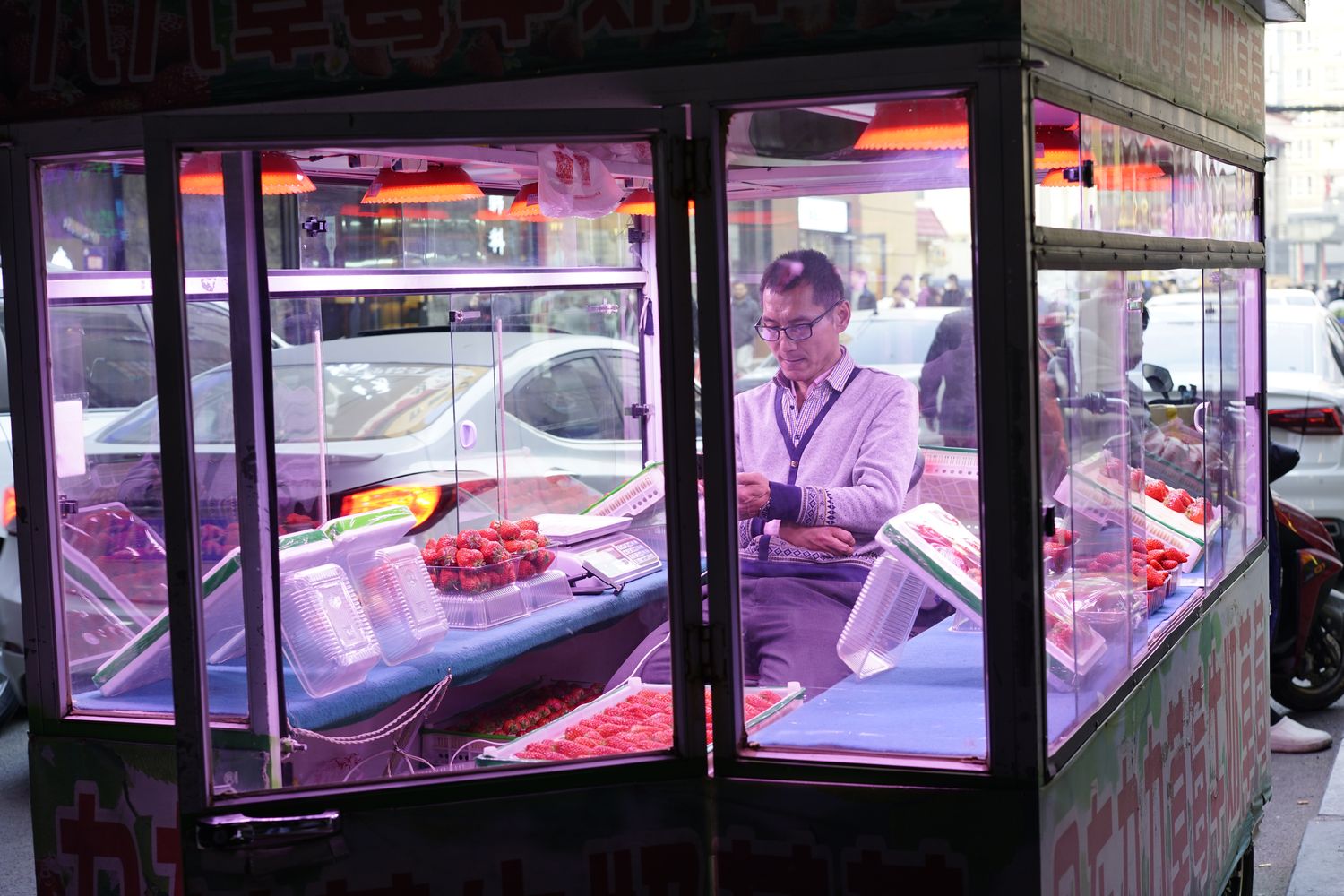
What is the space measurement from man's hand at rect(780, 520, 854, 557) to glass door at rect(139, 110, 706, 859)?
1.01ft

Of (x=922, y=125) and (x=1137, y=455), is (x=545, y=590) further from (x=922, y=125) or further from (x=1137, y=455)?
(x=922, y=125)

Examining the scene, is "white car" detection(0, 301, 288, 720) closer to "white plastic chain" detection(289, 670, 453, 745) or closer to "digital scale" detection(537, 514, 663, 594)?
"white plastic chain" detection(289, 670, 453, 745)

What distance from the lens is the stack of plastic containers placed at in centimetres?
416

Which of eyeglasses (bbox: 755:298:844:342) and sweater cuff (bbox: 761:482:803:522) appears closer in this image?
eyeglasses (bbox: 755:298:844:342)

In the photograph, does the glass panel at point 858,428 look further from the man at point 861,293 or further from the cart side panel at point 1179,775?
the cart side panel at point 1179,775

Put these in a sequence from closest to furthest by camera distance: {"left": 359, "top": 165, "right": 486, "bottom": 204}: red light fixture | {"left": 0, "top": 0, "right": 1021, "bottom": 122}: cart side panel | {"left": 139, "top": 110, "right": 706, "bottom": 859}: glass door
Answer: {"left": 0, "top": 0, "right": 1021, "bottom": 122}: cart side panel → {"left": 139, "top": 110, "right": 706, "bottom": 859}: glass door → {"left": 359, "top": 165, "right": 486, "bottom": 204}: red light fixture

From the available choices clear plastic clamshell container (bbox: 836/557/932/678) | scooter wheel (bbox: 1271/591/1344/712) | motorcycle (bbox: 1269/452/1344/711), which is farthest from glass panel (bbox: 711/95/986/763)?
scooter wheel (bbox: 1271/591/1344/712)

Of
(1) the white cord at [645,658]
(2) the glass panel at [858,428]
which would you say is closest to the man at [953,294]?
(2) the glass panel at [858,428]

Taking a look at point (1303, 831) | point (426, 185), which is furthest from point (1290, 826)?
point (426, 185)

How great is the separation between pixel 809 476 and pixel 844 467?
119mm

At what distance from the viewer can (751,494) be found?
10.7 ft

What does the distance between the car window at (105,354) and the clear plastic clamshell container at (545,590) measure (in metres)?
1.49

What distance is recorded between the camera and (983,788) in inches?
114

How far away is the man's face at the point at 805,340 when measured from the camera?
3.29 metres
